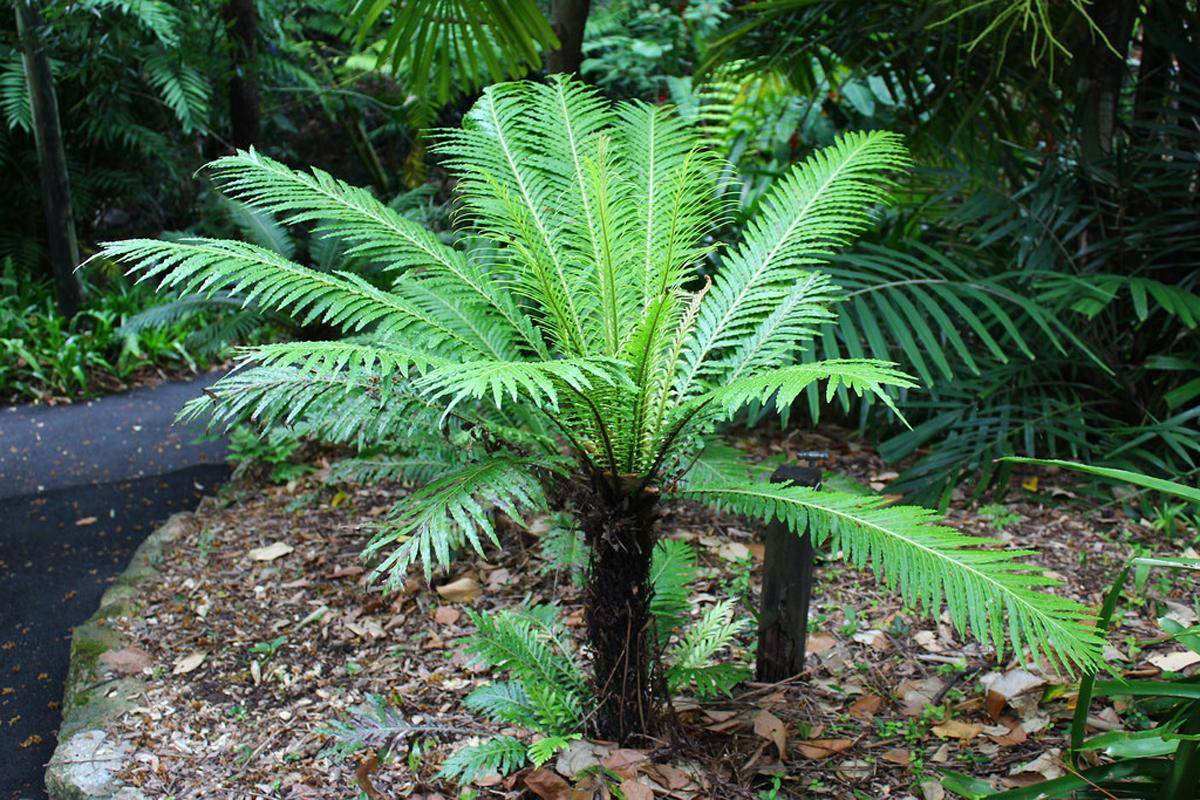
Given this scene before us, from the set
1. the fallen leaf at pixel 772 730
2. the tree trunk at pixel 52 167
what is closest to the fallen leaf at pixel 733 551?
the fallen leaf at pixel 772 730

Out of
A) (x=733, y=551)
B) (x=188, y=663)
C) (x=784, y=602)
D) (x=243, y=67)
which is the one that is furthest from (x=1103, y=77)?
(x=243, y=67)

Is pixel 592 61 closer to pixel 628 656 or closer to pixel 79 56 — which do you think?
pixel 79 56

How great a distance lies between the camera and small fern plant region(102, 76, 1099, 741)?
5.01 feet

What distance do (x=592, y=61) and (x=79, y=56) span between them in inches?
159

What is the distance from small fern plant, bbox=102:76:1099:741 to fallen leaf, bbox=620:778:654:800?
12 centimetres

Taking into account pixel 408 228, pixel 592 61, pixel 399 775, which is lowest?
pixel 399 775

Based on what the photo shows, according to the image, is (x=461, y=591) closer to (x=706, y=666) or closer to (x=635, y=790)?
(x=706, y=666)

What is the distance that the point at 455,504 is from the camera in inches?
61.4

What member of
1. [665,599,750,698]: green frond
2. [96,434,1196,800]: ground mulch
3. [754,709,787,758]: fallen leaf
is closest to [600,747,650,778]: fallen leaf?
[96,434,1196,800]: ground mulch

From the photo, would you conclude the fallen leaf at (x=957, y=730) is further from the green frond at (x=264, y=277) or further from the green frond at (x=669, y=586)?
the green frond at (x=264, y=277)

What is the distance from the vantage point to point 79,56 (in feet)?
22.5

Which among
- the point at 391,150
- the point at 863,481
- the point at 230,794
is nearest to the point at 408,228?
the point at 230,794

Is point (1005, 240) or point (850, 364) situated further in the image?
point (1005, 240)

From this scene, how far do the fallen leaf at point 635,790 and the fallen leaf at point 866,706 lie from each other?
23.9 inches
